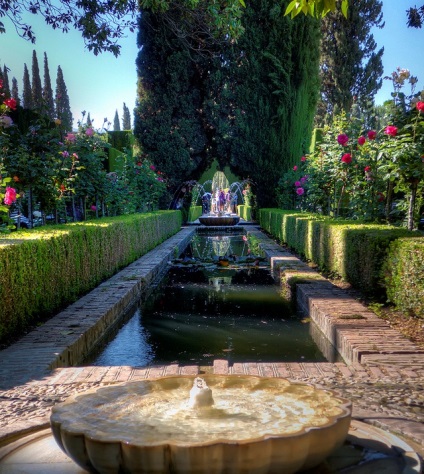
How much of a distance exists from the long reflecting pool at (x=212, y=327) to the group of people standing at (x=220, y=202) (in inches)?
714

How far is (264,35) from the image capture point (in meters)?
19.9

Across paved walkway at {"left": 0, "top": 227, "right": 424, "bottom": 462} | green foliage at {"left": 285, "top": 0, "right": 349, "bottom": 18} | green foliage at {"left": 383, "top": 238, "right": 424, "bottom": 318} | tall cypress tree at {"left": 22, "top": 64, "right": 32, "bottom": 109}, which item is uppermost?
tall cypress tree at {"left": 22, "top": 64, "right": 32, "bottom": 109}

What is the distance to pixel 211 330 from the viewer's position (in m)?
5.43

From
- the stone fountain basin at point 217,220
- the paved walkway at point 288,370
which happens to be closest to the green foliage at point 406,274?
the paved walkway at point 288,370

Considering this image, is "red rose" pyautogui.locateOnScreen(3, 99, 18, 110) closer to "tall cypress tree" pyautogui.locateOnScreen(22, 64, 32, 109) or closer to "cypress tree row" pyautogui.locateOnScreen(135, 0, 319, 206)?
"cypress tree row" pyautogui.locateOnScreen(135, 0, 319, 206)

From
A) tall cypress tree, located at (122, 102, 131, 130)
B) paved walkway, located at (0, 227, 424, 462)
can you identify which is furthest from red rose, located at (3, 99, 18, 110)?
tall cypress tree, located at (122, 102, 131, 130)

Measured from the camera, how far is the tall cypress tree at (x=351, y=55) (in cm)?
2652

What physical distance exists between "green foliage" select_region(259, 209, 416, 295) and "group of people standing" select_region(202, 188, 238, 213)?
15927 millimetres

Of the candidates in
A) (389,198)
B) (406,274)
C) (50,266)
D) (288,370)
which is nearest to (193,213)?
(389,198)

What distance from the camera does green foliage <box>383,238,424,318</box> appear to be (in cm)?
478

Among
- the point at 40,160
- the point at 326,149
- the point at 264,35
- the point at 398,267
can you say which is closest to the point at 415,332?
the point at 398,267

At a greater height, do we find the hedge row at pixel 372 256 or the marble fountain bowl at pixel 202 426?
the marble fountain bowl at pixel 202 426

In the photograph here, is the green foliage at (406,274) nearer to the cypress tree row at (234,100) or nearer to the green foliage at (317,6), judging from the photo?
the green foliage at (317,6)

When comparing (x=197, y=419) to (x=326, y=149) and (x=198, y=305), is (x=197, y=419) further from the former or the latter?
(x=326, y=149)
